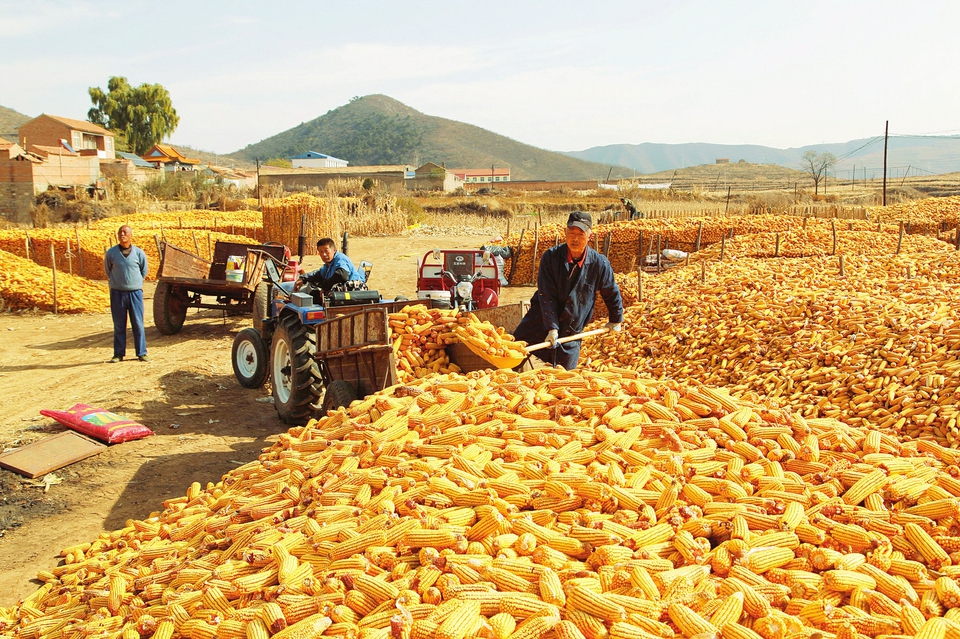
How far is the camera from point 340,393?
663 centimetres

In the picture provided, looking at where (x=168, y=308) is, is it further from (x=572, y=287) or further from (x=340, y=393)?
(x=572, y=287)

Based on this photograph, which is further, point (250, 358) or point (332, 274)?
point (250, 358)

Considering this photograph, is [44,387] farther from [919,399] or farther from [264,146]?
[264,146]

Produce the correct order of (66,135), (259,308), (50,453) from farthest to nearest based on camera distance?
(66,135) < (259,308) < (50,453)

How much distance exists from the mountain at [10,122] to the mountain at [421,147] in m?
51.8

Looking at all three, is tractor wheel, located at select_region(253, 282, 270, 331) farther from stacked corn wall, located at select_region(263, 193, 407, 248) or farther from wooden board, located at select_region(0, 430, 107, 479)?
stacked corn wall, located at select_region(263, 193, 407, 248)

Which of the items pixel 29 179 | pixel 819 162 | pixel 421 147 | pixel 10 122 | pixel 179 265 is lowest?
pixel 179 265

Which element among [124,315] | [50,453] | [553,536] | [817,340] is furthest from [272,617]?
[124,315]

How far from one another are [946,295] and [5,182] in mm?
37885

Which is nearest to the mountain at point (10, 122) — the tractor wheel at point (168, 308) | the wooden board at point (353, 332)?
the tractor wheel at point (168, 308)

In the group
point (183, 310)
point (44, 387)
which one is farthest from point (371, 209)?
point (44, 387)

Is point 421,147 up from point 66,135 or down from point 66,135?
up

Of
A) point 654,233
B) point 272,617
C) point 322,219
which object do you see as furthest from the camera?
point 322,219

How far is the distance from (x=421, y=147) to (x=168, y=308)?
A: 12827 cm
